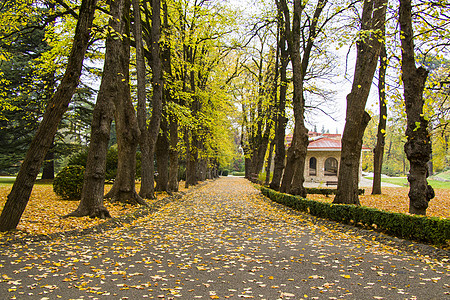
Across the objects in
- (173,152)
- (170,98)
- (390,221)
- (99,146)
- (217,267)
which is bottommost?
(217,267)

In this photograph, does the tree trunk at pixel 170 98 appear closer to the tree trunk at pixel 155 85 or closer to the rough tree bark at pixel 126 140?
the tree trunk at pixel 155 85

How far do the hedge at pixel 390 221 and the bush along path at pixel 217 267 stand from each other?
0.57 meters

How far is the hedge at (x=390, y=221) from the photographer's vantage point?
20.3ft

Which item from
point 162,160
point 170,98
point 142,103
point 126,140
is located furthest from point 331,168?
point 126,140

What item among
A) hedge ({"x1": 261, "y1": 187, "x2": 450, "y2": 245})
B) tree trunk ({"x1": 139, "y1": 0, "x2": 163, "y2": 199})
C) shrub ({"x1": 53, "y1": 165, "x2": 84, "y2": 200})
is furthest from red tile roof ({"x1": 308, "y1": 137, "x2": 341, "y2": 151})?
shrub ({"x1": 53, "y1": 165, "x2": 84, "y2": 200})

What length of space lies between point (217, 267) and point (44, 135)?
441cm

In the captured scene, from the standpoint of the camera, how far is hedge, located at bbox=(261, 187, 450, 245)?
6.18 m

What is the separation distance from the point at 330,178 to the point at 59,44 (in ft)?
114

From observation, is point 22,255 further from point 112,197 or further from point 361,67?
point 361,67

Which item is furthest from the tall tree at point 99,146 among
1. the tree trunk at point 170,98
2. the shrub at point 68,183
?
the tree trunk at point 170,98


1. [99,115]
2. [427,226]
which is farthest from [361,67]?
[99,115]

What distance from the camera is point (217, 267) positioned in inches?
195

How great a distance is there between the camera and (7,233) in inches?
247

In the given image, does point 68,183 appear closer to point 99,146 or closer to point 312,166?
point 99,146
